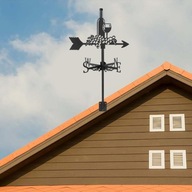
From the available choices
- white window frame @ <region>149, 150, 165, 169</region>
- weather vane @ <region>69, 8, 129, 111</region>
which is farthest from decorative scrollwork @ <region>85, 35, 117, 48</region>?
white window frame @ <region>149, 150, 165, 169</region>

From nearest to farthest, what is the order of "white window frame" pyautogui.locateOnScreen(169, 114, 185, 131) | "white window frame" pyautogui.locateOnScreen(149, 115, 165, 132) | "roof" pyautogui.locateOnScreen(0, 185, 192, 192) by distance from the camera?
"roof" pyautogui.locateOnScreen(0, 185, 192, 192) → "white window frame" pyautogui.locateOnScreen(169, 114, 185, 131) → "white window frame" pyautogui.locateOnScreen(149, 115, 165, 132)

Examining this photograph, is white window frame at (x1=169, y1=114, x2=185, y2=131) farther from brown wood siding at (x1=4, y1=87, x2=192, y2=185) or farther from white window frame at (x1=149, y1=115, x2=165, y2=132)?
white window frame at (x1=149, y1=115, x2=165, y2=132)

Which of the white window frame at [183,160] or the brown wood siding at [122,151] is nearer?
the white window frame at [183,160]

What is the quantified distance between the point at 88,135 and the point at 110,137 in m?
0.67

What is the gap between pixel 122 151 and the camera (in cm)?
1049

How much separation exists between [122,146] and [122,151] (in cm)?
15

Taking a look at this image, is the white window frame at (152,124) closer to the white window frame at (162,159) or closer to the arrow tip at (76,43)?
the white window frame at (162,159)

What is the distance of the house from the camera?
1014 cm

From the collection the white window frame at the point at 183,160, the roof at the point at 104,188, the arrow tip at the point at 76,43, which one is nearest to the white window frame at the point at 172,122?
the white window frame at the point at 183,160

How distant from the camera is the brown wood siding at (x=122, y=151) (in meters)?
10.2

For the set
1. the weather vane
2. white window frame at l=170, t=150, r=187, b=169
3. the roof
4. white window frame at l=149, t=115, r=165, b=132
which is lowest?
the roof

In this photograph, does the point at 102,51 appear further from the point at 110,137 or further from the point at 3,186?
the point at 3,186

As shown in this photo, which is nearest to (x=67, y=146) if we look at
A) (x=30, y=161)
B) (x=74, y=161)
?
(x=74, y=161)

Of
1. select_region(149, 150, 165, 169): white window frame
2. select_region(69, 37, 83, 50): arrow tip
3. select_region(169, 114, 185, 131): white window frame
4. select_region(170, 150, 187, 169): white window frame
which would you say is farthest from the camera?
select_region(69, 37, 83, 50): arrow tip
